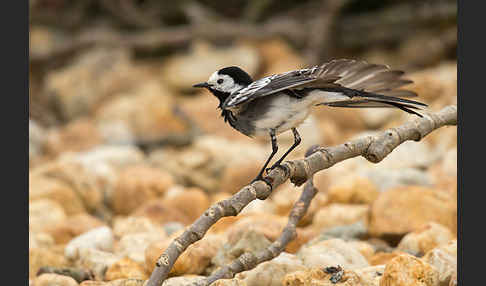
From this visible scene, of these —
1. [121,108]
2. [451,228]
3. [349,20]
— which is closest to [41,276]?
[451,228]

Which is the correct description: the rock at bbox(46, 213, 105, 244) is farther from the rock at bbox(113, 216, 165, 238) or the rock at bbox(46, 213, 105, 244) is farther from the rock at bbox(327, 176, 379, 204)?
the rock at bbox(327, 176, 379, 204)

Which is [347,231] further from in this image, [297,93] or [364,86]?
[297,93]

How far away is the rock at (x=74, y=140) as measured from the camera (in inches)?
221

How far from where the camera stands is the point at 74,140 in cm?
566

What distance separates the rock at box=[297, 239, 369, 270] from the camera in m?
2.70

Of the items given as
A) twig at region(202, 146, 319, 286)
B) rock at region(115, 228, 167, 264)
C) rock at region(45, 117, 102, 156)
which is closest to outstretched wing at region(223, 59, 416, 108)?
twig at region(202, 146, 319, 286)

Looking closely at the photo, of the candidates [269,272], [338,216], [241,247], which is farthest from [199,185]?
[269,272]

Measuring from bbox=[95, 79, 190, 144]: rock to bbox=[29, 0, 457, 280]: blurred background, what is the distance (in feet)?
0.04

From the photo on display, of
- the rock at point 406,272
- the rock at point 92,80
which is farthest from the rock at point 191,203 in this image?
the rock at point 92,80

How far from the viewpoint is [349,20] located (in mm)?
6719

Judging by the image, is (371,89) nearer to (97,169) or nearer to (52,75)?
(97,169)

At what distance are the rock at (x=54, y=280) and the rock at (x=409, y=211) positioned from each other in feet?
4.69

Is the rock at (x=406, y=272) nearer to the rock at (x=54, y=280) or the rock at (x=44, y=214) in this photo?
the rock at (x=54, y=280)

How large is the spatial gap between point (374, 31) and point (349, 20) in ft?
0.86
